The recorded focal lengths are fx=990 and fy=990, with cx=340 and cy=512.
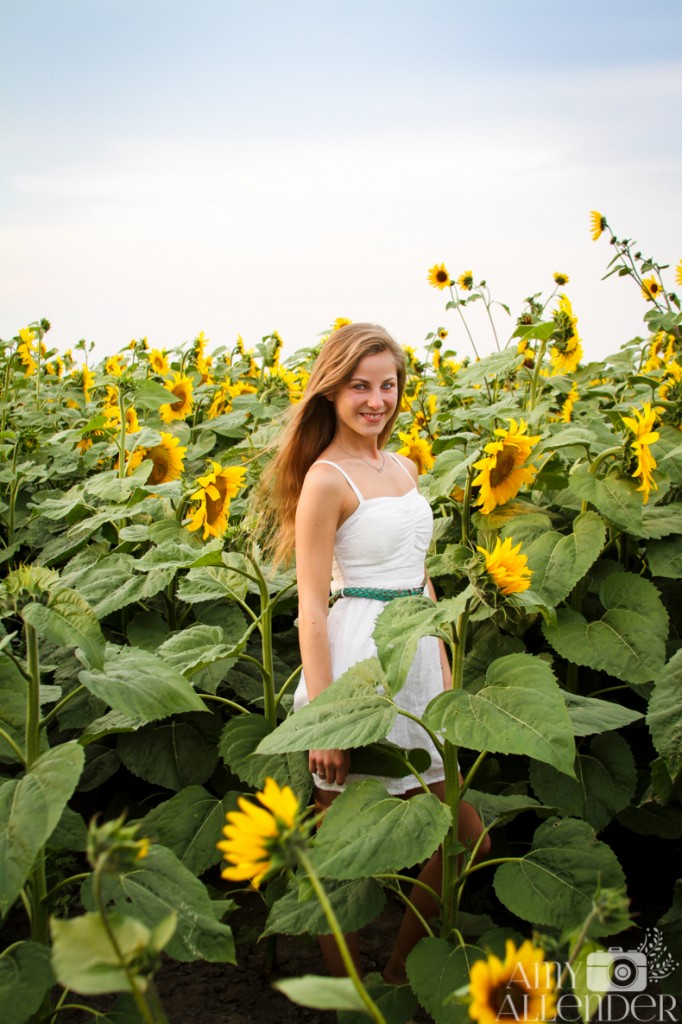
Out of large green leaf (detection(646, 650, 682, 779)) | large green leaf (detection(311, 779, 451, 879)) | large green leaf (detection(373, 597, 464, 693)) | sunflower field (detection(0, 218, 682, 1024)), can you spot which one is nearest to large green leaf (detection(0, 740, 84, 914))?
sunflower field (detection(0, 218, 682, 1024))

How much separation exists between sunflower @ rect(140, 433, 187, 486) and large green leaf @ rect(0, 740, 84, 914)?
1885mm

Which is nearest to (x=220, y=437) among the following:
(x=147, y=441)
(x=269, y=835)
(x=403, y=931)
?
(x=147, y=441)

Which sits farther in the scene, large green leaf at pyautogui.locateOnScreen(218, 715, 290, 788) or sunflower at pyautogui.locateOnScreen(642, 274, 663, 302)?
sunflower at pyautogui.locateOnScreen(642, 274, 663, 302)

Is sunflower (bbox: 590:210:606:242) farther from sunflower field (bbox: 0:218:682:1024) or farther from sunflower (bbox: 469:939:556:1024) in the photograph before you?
sunflower (bbox: 469:939:556:1024)

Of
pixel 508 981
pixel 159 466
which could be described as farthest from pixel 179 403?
pixel 508 981

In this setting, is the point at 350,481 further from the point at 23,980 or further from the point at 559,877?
the point at 23,980

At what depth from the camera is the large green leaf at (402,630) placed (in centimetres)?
167

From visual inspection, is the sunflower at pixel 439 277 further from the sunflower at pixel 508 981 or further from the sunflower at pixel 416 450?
the sunflower at pixel 508 981

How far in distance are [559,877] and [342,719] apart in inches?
21.0

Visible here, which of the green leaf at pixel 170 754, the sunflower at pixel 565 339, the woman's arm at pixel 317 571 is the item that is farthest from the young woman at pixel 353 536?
the sunflower at pixel 565 339

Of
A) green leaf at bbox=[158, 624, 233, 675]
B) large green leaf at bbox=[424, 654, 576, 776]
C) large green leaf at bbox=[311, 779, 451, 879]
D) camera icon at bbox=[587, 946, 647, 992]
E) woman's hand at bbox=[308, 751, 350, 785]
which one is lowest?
camera icon at bbox=[587, 946, 647, 992]

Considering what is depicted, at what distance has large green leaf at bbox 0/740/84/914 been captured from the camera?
1.56m

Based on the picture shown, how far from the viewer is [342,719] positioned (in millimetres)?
1781

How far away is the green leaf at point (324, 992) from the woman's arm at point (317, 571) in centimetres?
116
